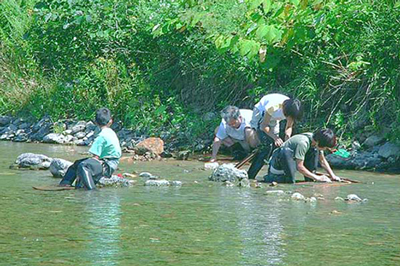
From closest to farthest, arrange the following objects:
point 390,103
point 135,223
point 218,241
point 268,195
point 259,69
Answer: point 218,241 → point 135,223 → point 268,195 → point 390,103 → point 259,69

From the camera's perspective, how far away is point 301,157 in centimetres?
1220

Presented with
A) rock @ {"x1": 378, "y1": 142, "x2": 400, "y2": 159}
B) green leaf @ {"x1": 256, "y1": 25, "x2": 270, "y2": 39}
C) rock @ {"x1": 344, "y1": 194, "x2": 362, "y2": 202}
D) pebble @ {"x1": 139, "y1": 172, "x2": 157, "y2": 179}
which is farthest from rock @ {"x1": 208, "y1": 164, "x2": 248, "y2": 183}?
green leaf @ {"x1": 256, "y1": 25, "x2": 270, "y2": 39}

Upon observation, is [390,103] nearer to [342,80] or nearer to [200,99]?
[342,80]

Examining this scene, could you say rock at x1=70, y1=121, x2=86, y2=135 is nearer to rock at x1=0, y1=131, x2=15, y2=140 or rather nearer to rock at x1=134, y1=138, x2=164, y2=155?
rock at x1=0, y1=131, x2=15, y2=140

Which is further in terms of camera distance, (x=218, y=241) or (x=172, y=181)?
(x=172, y=181)

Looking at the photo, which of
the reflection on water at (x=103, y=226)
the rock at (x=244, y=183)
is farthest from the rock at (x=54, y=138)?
the reflection on water at (x=103, y=226)

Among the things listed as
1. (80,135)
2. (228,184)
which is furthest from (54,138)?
(228,184)

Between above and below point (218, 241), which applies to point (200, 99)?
above

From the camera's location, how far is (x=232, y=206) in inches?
399

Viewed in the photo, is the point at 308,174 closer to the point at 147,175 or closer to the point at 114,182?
the point at 147,175

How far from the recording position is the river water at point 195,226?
723 cm

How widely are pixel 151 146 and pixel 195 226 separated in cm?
756

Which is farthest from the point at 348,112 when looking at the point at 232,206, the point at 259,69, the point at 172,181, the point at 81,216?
the point at 81,216

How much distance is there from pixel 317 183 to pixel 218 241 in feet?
15.5
